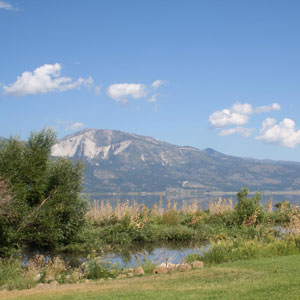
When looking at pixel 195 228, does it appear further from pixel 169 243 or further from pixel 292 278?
pixel 292 278

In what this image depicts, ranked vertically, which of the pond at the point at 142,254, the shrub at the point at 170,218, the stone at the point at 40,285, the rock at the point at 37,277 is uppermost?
the shrub at the point at 170,218

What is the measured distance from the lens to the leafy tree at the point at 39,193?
59.5ft

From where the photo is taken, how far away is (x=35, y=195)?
19.5 meters

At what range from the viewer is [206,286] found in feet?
33.6

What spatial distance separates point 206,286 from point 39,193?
11.3 metres

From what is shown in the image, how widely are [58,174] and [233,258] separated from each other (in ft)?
32.8

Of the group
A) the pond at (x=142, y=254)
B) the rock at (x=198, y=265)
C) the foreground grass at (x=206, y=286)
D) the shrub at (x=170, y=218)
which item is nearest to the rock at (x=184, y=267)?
the rock at (x=198, y=265)

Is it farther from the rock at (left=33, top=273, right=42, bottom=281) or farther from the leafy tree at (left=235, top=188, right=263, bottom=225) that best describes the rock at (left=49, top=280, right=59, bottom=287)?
the leafy tree at (left=235, top=188, right=263, bottom=225)

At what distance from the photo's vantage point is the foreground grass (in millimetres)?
9266

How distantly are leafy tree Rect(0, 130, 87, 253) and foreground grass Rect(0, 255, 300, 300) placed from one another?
22.0 ft

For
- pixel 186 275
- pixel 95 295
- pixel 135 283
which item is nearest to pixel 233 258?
pixel 186 275

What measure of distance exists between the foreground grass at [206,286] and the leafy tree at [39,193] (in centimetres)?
671

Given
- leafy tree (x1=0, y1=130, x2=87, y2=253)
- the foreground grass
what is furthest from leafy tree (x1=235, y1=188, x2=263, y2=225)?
the foreground grass

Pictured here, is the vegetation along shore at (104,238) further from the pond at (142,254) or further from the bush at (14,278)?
the pond at (142,254)
